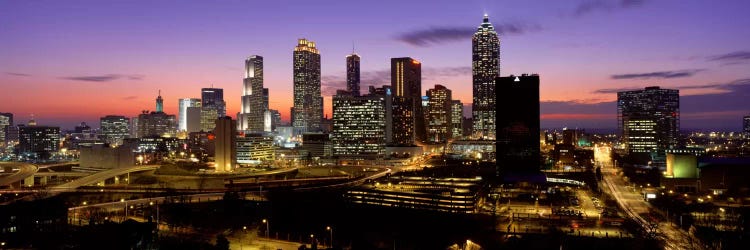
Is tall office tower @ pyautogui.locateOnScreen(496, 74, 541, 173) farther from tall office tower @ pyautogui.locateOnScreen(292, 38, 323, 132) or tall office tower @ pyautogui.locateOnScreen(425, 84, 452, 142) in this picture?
tall office tower @ pyautogui.locateOnScreen(292, 38, 323, 132)

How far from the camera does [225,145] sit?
78625 millimetres

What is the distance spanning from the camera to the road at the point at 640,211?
38469mm

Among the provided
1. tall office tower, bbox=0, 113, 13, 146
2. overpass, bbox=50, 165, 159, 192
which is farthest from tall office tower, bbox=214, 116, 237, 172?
tall office tower, bbox=0, 113, 13, 146

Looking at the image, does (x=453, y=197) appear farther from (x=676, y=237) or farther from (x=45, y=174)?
(x=45, y=174)

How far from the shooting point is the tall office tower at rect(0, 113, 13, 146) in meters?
170

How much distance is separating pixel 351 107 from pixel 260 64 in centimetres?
8127

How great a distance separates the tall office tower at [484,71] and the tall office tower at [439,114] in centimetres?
→ 1602

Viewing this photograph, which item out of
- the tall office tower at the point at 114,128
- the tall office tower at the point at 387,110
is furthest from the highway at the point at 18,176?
the tall office tower at the point at 114,128

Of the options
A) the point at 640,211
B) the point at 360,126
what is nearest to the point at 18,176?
the point at 640,211

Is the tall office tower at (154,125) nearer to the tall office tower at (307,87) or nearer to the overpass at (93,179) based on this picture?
the tall office tower at (307,87)

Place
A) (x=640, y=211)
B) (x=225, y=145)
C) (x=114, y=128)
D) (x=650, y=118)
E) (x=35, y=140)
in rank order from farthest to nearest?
(x=114, y=128), (x=35, y=140), (x=650, y=118), (x=225, y=145), (x=640, y=211)

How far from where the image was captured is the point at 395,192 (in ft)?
187

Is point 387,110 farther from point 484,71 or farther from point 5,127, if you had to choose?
point 5,127

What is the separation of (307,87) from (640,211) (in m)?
155
